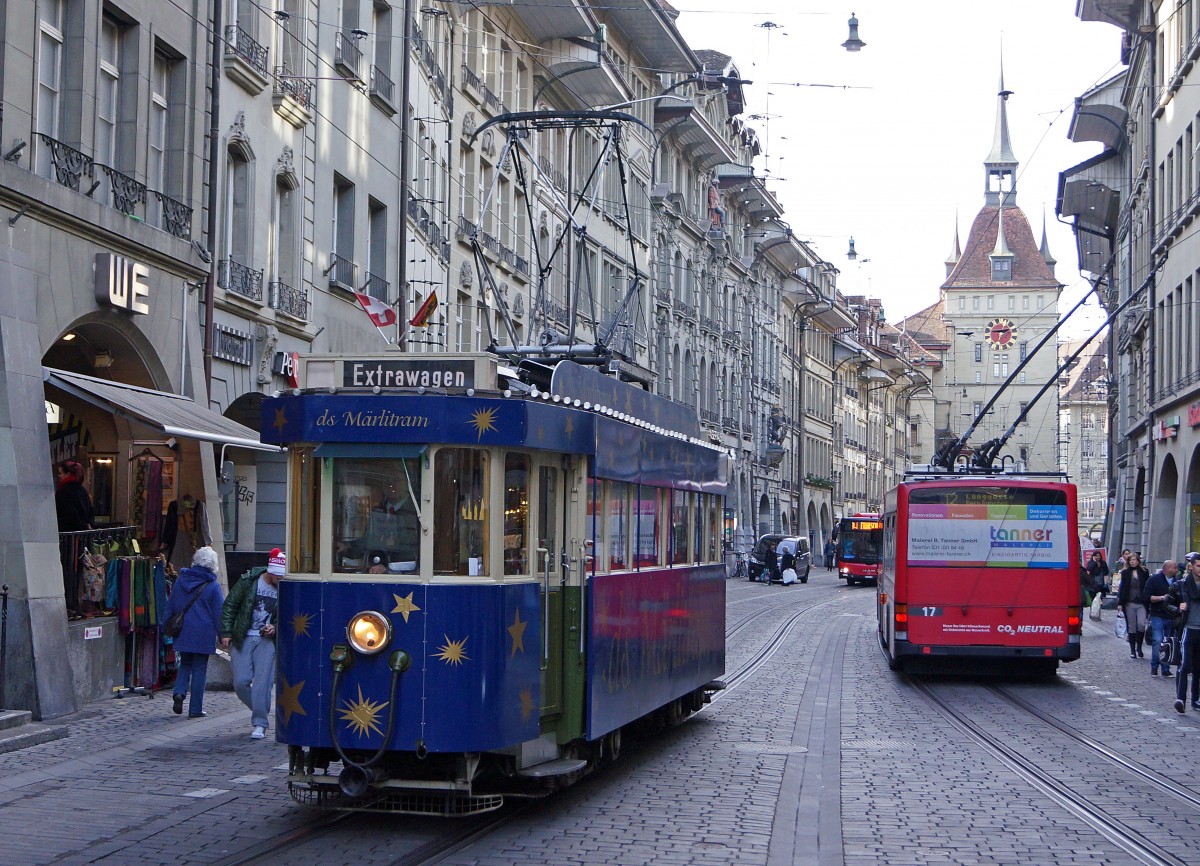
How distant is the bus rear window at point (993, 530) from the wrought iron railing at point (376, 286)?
11.8 meters

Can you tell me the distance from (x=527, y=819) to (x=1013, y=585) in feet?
38.7

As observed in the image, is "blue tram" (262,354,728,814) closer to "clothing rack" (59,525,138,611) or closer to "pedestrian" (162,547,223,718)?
"pedestrian" (162,547,223,718)

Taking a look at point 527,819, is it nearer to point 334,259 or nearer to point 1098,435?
point 334,259

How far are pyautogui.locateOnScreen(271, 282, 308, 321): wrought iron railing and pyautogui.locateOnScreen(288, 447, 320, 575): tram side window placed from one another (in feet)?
Answer: 48.3

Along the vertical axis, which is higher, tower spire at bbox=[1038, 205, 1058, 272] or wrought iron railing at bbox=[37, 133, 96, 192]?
tower spire at bbox=[1038, 205, 1058, 272]

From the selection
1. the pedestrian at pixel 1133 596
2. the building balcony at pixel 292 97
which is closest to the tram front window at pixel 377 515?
the building balcony at pixel 292 97

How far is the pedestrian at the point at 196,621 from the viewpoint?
15016 mm

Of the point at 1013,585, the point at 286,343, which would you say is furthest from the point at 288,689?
the point at 286,343

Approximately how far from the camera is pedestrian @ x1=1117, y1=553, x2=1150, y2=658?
1016 inches

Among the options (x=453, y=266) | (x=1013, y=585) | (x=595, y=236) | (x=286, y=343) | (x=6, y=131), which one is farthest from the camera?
(x=595, y=236)

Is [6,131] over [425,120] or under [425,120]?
under

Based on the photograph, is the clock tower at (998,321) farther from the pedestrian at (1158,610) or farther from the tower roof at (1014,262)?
the pedestrian at (1158,610)

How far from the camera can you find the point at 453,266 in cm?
3472

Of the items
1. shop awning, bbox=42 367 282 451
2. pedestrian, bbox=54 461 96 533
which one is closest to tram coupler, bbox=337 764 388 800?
shop awning, bbox=42 367 282 451
